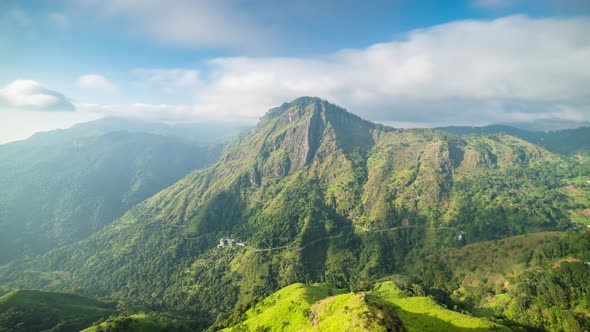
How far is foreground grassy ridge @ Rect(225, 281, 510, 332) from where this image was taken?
73875 mm

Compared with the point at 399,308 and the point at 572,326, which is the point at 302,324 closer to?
the point at 399,308

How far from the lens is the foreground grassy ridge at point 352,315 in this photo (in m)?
73.9

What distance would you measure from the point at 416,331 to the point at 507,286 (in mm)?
141409

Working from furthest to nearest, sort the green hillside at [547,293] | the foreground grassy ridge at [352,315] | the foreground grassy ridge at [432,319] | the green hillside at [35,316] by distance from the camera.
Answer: the green hillside at [35,316] < the green hillside at [547,293] < the foreground grassy ridge at [432,319] < the foreground grassy ridge at [352,315]

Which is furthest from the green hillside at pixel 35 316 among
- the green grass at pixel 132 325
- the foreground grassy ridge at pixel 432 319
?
the foreground grassy ridge at pixel 432 319

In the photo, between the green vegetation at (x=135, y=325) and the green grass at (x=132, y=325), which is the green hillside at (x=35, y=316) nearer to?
the green vegetation at (x=135, y=325)

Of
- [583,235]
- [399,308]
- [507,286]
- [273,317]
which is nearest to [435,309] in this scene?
[399,308]

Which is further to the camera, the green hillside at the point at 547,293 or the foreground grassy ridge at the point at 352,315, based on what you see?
the green hillside at the point at 547,293

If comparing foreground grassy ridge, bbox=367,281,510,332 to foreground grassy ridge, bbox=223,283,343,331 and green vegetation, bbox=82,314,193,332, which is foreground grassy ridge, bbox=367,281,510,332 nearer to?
foreground grassy ridge, bbox=223,283,343,331

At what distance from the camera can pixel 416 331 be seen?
10031 cm

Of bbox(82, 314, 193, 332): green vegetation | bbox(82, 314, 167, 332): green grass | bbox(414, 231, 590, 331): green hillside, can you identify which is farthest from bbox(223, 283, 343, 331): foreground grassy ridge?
bbox(414, 231, 590, 331): green hillside

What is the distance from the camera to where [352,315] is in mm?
76312

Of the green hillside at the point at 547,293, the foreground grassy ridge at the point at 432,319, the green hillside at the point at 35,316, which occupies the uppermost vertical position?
the foreground grassy ridge at the point at 432,319

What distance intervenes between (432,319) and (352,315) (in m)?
62.8
